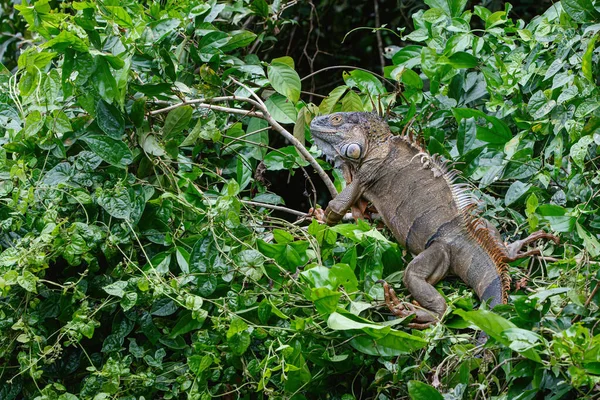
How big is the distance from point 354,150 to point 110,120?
3.43ft

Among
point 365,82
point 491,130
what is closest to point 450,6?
point 365,82

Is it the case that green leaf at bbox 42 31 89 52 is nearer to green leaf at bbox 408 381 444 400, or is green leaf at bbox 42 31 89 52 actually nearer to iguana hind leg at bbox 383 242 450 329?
iguana hind leg at bbox 383 242 450 329

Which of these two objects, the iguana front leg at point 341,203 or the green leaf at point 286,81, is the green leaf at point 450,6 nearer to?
the green leaf at point 286,81

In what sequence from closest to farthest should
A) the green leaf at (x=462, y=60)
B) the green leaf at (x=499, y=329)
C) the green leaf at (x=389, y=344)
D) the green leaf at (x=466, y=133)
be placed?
the green leaf at (x=499, y=329)
the green leaf at (x=389, y=344)
the green leaf at (x=466, y=133)
the green leaf at (x=462, y=60)

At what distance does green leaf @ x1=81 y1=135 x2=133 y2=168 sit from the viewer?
2.36 m

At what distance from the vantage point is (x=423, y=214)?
287 centimetres

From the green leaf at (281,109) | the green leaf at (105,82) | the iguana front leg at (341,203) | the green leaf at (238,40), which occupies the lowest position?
the iguana front leg at (341,203)

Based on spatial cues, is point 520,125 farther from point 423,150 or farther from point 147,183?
point 147,183

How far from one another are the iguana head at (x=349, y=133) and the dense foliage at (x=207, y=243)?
26cm

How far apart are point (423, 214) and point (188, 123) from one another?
0.85 metres

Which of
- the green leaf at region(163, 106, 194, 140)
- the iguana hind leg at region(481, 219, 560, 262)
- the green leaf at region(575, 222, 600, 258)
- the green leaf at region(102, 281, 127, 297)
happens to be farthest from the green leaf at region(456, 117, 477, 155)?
the green leaf at region(102, 281, 127, 297)

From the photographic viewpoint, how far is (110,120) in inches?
94.3

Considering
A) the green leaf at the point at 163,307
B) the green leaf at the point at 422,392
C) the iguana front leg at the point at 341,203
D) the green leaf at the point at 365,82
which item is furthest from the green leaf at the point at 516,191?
the green leaf at the point at 163,307

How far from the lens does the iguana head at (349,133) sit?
3.12m
